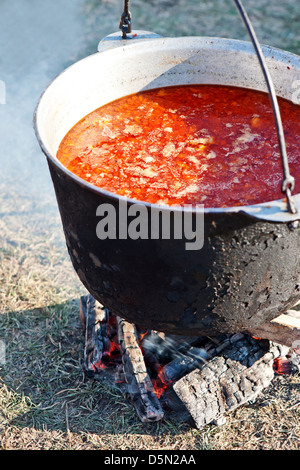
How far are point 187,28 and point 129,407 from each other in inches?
217

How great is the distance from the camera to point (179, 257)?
1837 mm

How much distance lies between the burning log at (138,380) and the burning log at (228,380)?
0.16 m

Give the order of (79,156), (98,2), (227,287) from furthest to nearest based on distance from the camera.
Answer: (98,2) < (79,156) < (227,287)

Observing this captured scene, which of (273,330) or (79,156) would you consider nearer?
(79,156)

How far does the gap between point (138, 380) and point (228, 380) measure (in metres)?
0.45

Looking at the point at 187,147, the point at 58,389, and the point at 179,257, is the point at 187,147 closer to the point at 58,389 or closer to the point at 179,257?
the point at 179,257

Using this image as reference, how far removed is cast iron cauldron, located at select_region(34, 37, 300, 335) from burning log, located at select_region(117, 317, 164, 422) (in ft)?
1.86

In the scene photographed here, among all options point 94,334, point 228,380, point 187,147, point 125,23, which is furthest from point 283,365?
point 125,23

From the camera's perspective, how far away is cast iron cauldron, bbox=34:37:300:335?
1783 mm

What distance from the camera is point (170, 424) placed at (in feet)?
8.58

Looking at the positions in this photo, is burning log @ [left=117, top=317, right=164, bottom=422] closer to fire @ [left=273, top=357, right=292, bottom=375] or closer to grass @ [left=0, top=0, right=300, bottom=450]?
grass @ [left=0, top=0, right=300, bottom=450]

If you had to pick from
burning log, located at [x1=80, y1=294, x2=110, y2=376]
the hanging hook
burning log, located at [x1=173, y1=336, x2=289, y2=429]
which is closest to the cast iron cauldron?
the hanging hook
